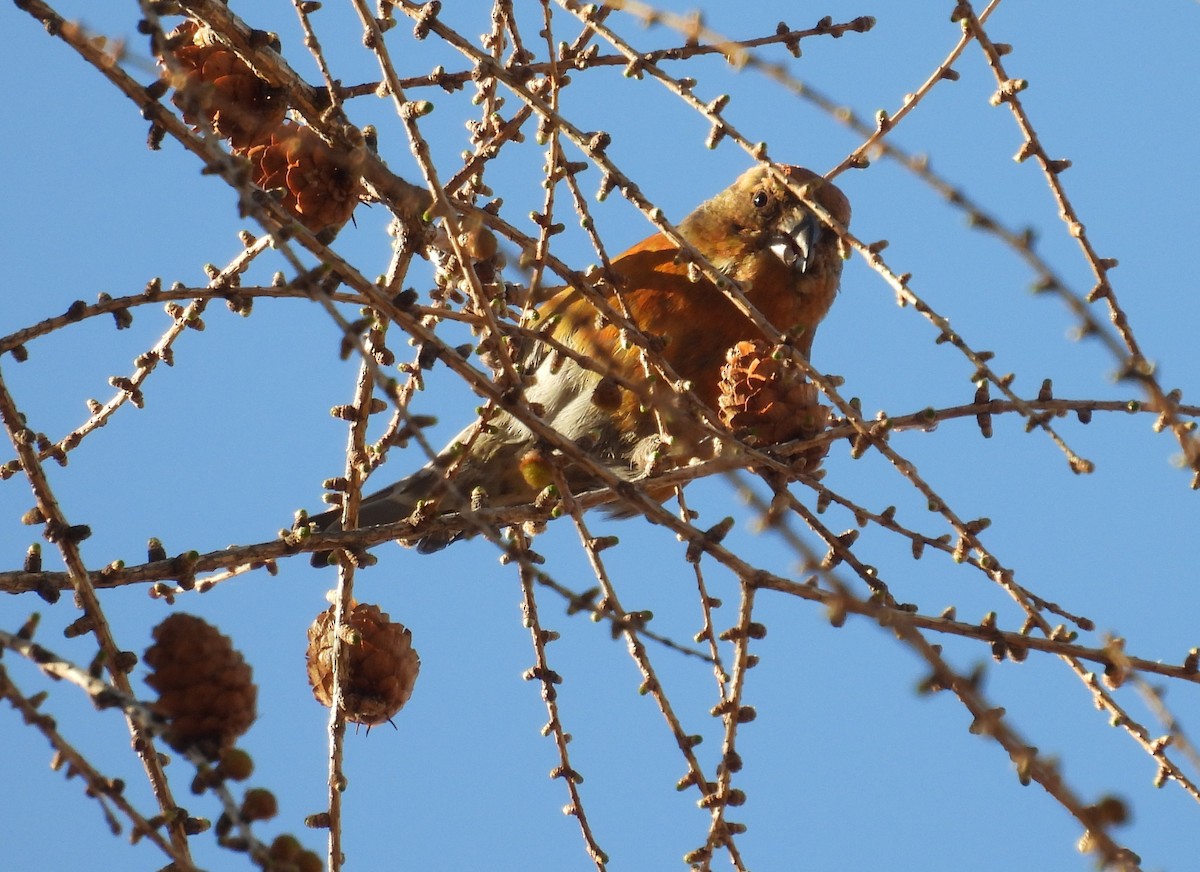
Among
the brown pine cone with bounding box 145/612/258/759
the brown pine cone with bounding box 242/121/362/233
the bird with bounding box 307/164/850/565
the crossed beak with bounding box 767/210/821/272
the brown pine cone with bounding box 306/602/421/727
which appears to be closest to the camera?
the brown pine cone with bounding box 145/612/258/759

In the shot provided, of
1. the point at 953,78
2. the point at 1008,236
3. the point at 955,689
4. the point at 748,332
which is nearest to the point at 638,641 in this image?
the point at 955,689

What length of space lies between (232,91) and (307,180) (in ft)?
0.68

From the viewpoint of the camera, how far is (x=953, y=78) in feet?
6.03

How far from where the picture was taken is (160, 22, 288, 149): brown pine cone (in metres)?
1.89

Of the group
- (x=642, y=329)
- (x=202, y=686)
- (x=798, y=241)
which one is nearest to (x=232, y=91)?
(x=202, y=686)

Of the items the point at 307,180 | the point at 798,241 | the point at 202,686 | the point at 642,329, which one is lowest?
the point at 202,686

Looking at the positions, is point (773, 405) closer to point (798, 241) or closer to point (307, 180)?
point (307, 180)

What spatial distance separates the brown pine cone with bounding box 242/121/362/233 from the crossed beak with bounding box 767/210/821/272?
5.61ft

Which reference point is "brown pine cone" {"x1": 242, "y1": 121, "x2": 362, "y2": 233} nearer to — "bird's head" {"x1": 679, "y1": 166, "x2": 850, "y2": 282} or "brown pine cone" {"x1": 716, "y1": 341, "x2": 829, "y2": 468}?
"brown pine cone" {"x1": 716, "y1": 341, "x2": 829, "y2": 468}

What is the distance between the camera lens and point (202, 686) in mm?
1229

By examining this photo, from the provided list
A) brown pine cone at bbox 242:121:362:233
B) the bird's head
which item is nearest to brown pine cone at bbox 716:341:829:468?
brown pine cone at bbox 242:121:362:233

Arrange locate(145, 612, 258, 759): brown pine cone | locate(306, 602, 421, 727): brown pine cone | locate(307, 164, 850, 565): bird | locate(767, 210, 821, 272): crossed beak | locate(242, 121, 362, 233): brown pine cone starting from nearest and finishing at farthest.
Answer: locate(145, 612, 258, 759): brown pine cone
locate(242, 121, 362, 233): brown pine cone
locate(306, 602, 421, 727): brown pine cone
locate(307, 164, 850, 565): bird
locate(767, 210, 821, 272): crossed beak

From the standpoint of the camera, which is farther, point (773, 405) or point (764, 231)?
point (764, 231)

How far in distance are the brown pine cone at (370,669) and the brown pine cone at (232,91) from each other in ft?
2.44
